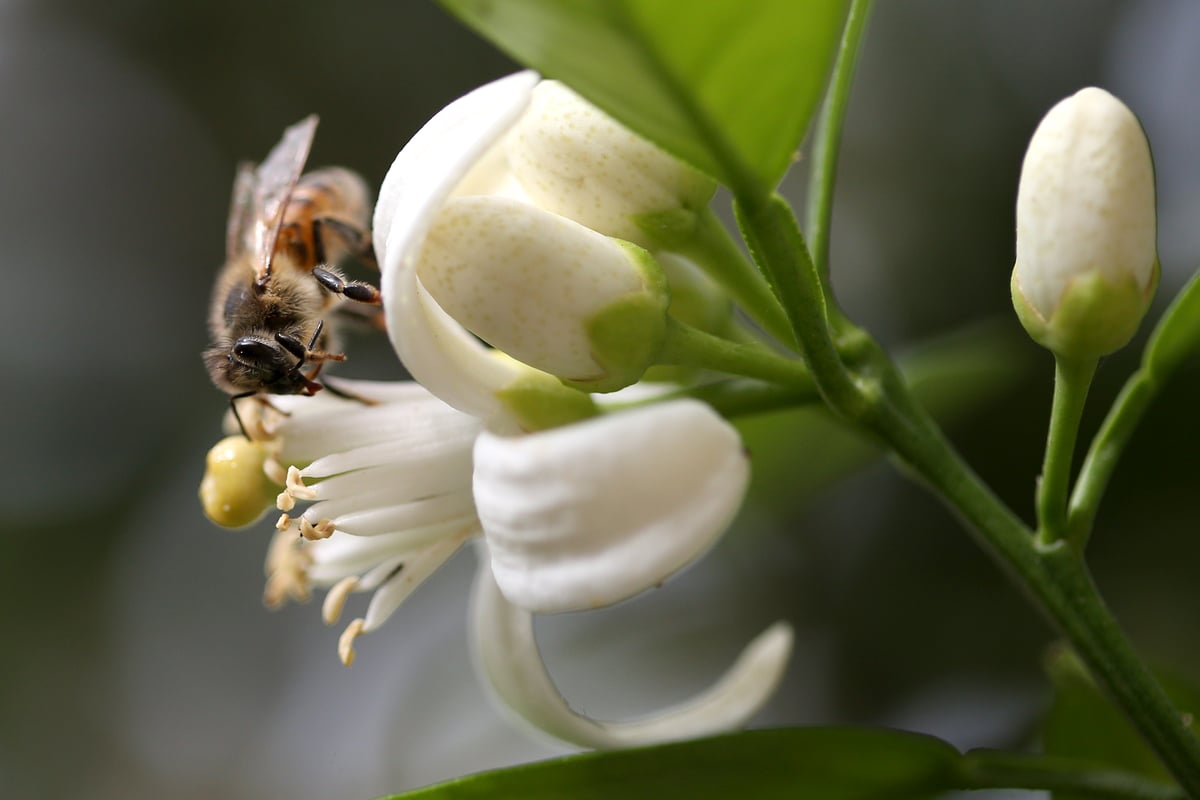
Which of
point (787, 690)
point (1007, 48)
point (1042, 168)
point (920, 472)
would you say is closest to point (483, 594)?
point (920, 472)

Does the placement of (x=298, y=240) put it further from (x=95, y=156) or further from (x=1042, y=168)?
(x=95, y=156)

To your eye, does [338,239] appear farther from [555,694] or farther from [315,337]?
[555,694]

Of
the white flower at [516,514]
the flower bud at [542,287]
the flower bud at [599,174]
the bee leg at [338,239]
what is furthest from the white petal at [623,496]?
the bee leg at [338,239]

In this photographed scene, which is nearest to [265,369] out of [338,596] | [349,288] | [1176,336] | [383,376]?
[349,288]

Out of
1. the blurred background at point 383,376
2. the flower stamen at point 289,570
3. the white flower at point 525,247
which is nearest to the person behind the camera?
the white flower at point 525,247

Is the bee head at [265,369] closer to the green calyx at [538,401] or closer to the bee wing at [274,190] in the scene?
the bee wing at [274,190]

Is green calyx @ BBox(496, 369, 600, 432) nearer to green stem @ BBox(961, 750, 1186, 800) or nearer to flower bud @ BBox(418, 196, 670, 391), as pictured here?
flower bud @ BBox(418, 196, 670, 391)

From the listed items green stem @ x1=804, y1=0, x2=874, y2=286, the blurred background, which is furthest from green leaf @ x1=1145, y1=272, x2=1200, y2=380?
the blurred background

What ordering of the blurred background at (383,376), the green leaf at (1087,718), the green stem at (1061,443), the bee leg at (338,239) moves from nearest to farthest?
the green stem at (1061,443) < the green leaf at (1087,718) < the bee leg at (338,239) < the blurred background at (383,376)
